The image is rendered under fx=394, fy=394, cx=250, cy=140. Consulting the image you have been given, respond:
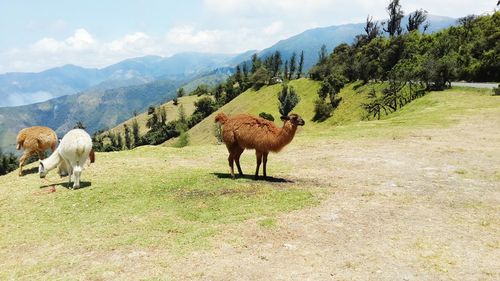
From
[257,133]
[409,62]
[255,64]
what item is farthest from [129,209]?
[255,64]

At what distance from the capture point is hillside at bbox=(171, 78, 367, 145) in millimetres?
92062

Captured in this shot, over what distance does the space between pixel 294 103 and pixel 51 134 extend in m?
97.0

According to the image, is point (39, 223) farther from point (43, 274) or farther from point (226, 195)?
point (226, 195)

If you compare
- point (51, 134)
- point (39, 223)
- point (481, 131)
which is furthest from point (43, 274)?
point (481, 131)

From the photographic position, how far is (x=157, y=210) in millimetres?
12938

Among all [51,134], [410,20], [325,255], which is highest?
[410,20]

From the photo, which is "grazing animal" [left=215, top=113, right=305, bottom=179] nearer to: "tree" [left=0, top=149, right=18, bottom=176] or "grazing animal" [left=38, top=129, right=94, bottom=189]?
"grazing animal" [left=38, top=129, right=94, bottom=189]

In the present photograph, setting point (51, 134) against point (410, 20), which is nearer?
point (51, 134)

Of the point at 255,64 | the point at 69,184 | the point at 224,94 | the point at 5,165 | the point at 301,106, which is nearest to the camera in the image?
the point at 69,184

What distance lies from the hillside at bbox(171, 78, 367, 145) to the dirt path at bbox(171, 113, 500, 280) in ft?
205

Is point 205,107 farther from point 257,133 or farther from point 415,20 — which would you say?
point 257,133

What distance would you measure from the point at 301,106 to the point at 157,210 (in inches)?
4169

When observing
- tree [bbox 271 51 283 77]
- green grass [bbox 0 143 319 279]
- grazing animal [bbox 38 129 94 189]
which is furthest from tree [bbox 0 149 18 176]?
grazing animal [bbox 38 129 94 189]

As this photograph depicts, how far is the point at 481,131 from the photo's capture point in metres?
26.4
